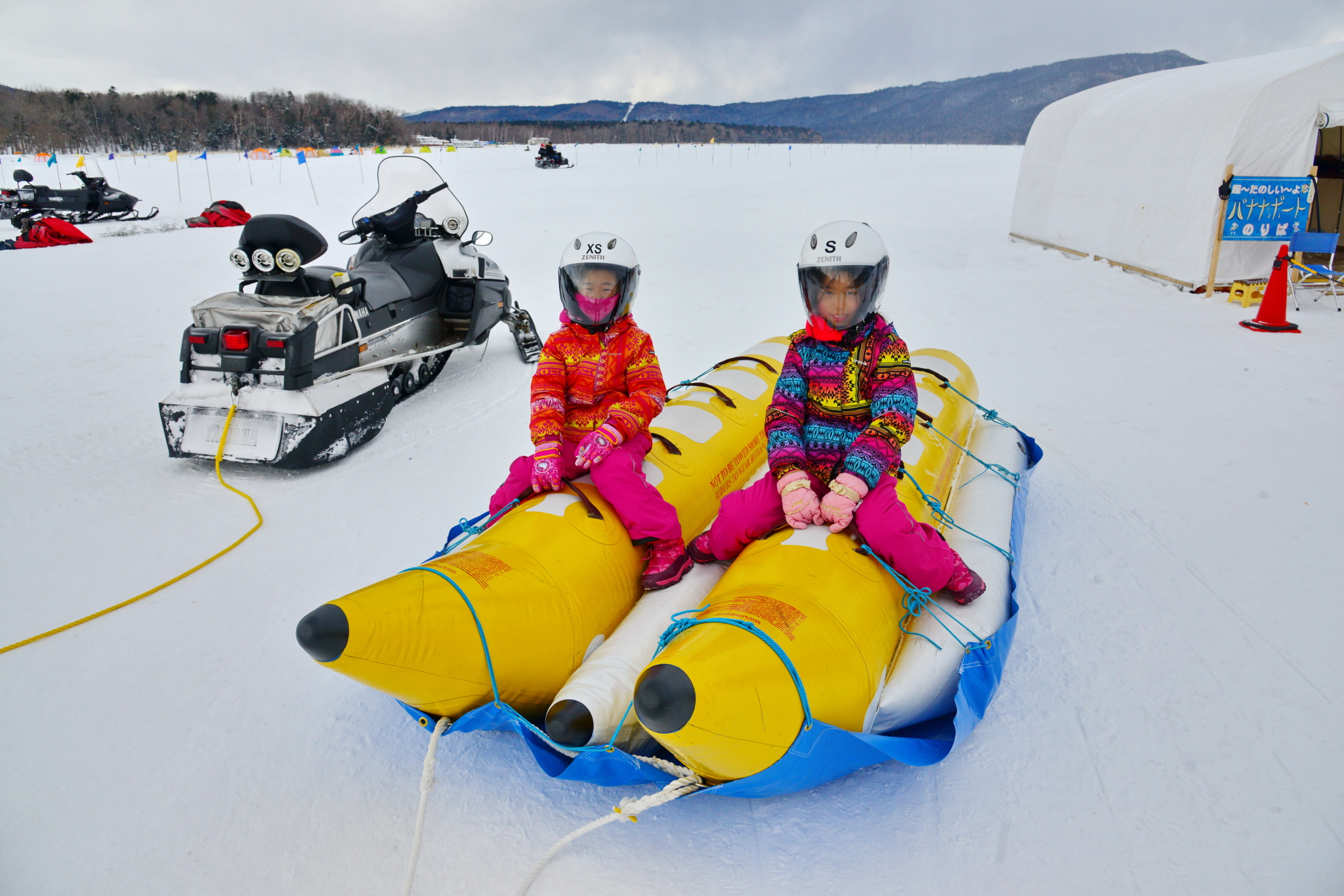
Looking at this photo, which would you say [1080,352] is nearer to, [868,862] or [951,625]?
[951,625]

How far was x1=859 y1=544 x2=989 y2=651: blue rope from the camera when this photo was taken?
7.41 ft

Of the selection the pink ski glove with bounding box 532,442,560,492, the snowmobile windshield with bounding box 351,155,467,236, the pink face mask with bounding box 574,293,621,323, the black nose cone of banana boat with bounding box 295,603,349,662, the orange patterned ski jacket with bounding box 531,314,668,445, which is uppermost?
the snowmobile windshield with bounding box 351,155,467,236

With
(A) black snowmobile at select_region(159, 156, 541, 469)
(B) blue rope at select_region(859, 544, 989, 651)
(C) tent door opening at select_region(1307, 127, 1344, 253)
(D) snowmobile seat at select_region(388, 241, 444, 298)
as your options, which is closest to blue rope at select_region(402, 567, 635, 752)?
(B) blue rope at select_region(859, 544, 989, 651)

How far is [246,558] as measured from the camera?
11.3 ft

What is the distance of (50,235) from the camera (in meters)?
11.9

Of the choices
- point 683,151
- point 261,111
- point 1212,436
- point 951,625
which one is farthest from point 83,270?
point 261,111

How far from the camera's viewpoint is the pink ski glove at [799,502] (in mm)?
2416

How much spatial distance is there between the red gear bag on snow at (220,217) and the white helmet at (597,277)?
14.6m

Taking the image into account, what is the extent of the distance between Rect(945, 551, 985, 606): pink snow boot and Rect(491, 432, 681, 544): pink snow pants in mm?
989

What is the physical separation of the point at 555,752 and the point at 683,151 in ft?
152

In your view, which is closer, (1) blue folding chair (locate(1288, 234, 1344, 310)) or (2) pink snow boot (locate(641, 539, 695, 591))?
(2) pink snow boot (locate(641, 539, 695, 591))

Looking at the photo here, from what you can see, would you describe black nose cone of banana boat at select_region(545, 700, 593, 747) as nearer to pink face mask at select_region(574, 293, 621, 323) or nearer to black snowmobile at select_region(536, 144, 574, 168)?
pink face mask at select_region(574, 293, 621, 323)

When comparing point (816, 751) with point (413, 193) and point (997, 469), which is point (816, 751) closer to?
point (997, 469)

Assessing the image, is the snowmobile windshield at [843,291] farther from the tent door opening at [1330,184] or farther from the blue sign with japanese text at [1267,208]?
the tent door opening at [1330,184]
